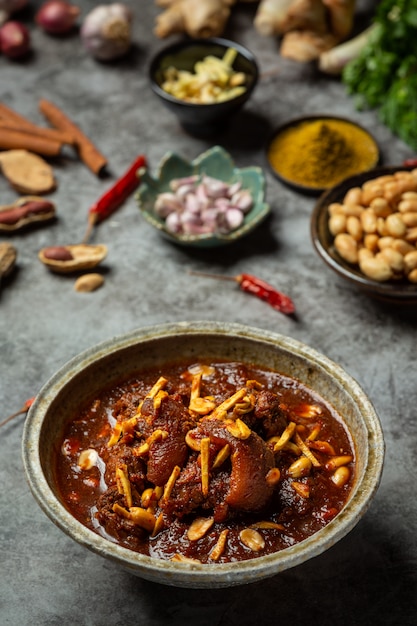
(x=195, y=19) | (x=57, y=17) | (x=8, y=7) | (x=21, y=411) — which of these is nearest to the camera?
(x=21, y=411)

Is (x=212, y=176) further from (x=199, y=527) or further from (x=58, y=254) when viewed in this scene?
(x=199, y=527)

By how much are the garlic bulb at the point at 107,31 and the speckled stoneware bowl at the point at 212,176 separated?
3.69 feet

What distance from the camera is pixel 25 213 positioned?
3.48 metres

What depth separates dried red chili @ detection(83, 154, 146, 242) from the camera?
11.5ft

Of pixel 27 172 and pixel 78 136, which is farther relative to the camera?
pixel 78 136

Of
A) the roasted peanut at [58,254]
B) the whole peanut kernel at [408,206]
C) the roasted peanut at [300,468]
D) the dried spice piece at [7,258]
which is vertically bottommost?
the dried spice piece at [7,258]

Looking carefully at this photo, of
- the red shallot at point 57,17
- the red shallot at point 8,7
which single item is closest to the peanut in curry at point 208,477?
the red shallot at point 57,17

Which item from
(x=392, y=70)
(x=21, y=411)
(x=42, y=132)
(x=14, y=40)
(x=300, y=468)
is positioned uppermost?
(x=392, y=70)

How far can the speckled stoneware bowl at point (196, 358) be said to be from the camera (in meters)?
1.79

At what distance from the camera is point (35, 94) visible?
4.33 meters

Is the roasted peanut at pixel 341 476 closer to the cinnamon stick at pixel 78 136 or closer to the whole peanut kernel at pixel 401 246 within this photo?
the whole peanut kernel at pixel 401 246

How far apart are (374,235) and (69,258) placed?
1246 mm

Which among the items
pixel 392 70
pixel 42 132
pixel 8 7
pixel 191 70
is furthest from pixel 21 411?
pixel 8 7

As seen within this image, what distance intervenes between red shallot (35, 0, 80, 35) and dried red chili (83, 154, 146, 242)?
1.37 m
